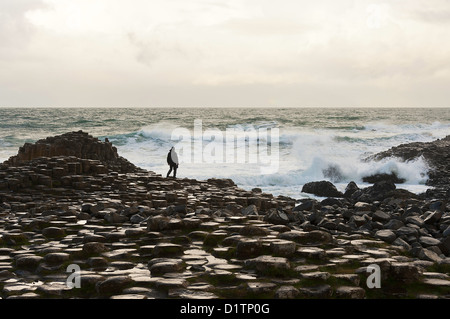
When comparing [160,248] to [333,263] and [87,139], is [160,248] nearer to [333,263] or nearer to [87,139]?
[333,263]

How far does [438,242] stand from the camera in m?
7.68

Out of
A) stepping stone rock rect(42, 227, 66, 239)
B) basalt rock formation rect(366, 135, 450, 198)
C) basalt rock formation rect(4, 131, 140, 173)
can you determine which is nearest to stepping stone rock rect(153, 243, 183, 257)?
stepping stone rock rect(42, 227, 66, 239)

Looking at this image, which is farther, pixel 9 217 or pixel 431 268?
pixel 9 217

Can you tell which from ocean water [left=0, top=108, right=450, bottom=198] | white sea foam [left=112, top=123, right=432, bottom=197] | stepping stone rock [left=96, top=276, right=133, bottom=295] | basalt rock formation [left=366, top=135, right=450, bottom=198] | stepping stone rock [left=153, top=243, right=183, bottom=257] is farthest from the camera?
ocean water [left=0, top=108, right=450, bottom=198]

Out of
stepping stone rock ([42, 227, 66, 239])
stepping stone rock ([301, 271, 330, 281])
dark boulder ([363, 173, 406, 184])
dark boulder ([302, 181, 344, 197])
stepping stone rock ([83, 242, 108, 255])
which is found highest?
stepping stone rock ([301, 271, 330, 281])

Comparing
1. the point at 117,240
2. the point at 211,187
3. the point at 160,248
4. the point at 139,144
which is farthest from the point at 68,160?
the point at 139,144

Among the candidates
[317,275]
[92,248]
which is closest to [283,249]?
[317,275]

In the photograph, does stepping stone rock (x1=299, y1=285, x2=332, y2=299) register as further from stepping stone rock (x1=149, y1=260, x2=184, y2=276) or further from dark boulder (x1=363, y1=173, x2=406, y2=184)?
dark boulder (x1=363, y1=173, x2=406, y2=184)

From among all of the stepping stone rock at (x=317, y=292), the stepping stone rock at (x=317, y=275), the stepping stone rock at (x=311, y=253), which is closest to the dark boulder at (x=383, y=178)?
the stepping stone rock at (x=311, y=253)

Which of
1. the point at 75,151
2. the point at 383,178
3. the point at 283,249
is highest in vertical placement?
the point at 75,151

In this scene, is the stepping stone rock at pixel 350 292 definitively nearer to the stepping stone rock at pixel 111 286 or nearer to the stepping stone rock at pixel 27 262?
the stepping stone rock at pixel 111 286

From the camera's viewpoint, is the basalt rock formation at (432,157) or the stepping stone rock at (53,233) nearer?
the stepping stone rock at (53,233)

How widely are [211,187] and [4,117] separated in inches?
2312

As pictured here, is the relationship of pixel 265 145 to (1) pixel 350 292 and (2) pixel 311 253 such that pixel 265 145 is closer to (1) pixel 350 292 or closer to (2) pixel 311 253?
(2) pixel 311 253
